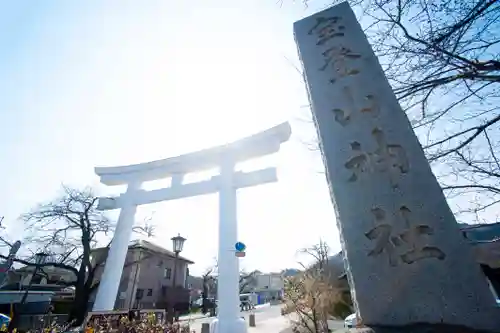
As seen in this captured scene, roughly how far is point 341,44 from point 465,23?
1315 mm

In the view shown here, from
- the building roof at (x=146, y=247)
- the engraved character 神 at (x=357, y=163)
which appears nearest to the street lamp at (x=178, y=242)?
the engraved character 神 at (x=357, y=163)

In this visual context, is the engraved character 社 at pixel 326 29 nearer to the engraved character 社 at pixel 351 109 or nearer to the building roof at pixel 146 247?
the engraved character 社 at pixel 351 109

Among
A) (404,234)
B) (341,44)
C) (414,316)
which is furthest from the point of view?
(341,44)

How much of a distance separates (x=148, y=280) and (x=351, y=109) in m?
23.7

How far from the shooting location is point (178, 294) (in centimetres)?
2328

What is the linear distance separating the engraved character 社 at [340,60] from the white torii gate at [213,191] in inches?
153

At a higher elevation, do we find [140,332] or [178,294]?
[178,294]

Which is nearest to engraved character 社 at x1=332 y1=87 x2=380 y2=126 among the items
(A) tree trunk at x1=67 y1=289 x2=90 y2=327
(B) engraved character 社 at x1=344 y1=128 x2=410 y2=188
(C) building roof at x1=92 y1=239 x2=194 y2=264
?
(B) engraved character 社 at x1=344 y1=128 x2=410 y2=188

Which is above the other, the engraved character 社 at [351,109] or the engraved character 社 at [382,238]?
the engraved character 社 at [351,109]

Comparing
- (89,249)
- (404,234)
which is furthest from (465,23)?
(89,249)

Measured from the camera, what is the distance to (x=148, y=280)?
71.8 feet

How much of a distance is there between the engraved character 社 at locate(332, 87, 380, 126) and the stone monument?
0.01m

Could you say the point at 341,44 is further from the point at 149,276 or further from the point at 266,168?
the point at 149,276

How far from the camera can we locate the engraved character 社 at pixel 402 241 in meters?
2.00
